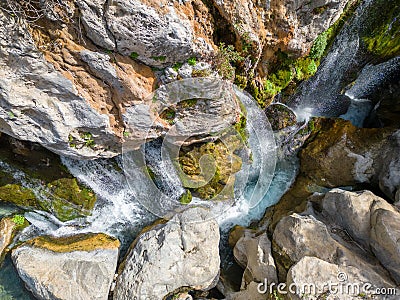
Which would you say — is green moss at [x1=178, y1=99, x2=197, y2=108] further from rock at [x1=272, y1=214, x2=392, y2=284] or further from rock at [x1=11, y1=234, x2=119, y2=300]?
rock at [x1=11, y1=234, x2=119, y2=300]

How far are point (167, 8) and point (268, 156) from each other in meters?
5.89

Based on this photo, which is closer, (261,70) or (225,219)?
(261,70)

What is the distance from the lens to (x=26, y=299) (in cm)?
650

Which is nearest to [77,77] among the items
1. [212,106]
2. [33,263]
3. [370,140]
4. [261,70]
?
[212,106]

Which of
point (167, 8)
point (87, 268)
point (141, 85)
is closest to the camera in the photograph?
point (167, 8)

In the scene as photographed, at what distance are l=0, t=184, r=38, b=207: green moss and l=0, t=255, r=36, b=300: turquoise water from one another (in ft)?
4.62

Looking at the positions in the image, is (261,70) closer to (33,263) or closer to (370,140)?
(370,140)

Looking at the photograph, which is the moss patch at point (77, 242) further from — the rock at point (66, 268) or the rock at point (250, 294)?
the rock at point (250, 294)

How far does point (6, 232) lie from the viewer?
275 inches

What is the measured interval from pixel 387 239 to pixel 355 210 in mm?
910

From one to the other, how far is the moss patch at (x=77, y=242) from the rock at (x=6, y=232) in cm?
55

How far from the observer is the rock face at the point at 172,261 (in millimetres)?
6207

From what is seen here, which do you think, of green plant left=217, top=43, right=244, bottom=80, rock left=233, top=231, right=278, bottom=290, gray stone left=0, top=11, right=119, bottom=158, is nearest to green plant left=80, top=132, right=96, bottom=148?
gray stone left=0, top=11, right=119, bottom=158

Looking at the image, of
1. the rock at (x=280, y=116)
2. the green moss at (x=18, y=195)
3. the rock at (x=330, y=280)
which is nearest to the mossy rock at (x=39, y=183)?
the green moss at (x=18, y=195)
